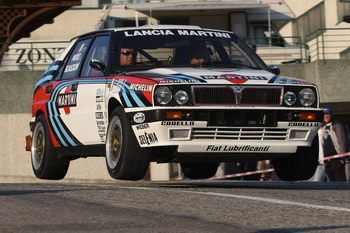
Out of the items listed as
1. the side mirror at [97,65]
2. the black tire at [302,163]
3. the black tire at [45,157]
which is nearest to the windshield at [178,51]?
the side mirror at [97,65]

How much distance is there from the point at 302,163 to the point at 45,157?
3.06m

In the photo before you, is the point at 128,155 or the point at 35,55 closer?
the point at 128,155

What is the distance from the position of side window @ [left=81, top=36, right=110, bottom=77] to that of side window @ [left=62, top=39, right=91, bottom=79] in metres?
0.18

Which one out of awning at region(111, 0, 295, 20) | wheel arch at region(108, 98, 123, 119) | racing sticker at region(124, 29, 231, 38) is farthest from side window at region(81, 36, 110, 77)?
awning at region(111, 0, 295, 20)

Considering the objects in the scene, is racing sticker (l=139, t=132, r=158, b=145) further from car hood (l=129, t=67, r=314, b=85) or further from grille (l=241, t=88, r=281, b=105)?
grille (l=241, t=88, r=281, b=105)

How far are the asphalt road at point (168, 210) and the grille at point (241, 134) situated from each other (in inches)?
25.8

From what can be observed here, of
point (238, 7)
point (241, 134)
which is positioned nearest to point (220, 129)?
point (241, 134)

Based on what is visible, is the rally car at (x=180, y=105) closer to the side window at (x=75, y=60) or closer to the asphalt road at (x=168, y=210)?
the side window at (x=75, y=60)

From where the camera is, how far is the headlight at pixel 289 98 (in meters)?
11.0

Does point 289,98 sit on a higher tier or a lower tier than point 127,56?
lower

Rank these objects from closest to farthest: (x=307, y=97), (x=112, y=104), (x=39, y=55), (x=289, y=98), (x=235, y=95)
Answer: (x=235, y=95) < (x=289, y=98) < (x=307, y=97) < (x=112, y=104) < (x=39, y=55)

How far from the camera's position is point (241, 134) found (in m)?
10.9

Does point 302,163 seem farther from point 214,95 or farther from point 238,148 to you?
point 214,95

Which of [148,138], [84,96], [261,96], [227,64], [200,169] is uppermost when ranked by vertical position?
[227,64]
